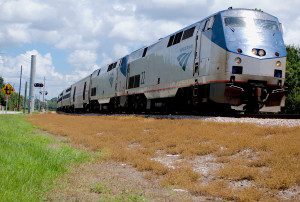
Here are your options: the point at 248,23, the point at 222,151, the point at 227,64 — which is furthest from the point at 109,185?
the point at 248,23

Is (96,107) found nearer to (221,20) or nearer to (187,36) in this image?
(187,36)

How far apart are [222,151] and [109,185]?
10.4ft

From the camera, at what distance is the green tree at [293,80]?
5584cm

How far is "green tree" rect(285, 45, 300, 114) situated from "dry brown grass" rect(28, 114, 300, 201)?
43.5 metres

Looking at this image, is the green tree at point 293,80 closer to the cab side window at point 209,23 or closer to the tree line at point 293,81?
the tree line at point 293,81

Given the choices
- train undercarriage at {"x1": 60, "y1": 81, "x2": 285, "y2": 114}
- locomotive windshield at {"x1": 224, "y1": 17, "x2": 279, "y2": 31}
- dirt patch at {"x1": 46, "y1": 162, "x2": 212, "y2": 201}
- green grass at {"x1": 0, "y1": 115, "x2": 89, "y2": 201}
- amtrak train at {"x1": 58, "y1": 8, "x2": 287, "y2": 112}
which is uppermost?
locomotive windshield at {"x1": 224, "y1": 17, "x2": 279, "y2": 31}

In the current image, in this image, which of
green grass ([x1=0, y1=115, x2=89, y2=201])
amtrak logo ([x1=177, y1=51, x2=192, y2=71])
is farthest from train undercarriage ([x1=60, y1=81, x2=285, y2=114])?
green grass ([x1=0, y1=115, x2=89, y2=201])

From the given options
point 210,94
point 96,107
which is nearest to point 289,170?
point 210,94

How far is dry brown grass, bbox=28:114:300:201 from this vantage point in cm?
703

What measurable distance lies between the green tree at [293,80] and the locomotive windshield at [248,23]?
38090 millimetres

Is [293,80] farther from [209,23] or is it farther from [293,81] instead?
[209,23]

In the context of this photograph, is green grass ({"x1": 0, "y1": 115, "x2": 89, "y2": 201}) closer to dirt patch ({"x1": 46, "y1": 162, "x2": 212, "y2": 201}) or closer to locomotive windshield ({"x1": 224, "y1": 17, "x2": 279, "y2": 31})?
dirt patch ({"x1": 46, "y1": 162, "x2": 212, "y2": 201})

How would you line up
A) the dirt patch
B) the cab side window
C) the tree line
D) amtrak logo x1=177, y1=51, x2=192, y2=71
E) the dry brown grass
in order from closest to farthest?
1. the dirt patch
2. the dry brown grass
3. the cab side window
4. amtrak logo x1=177, y1=51, x2=192, y2=71
5. the tree line

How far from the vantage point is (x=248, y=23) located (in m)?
17.1
